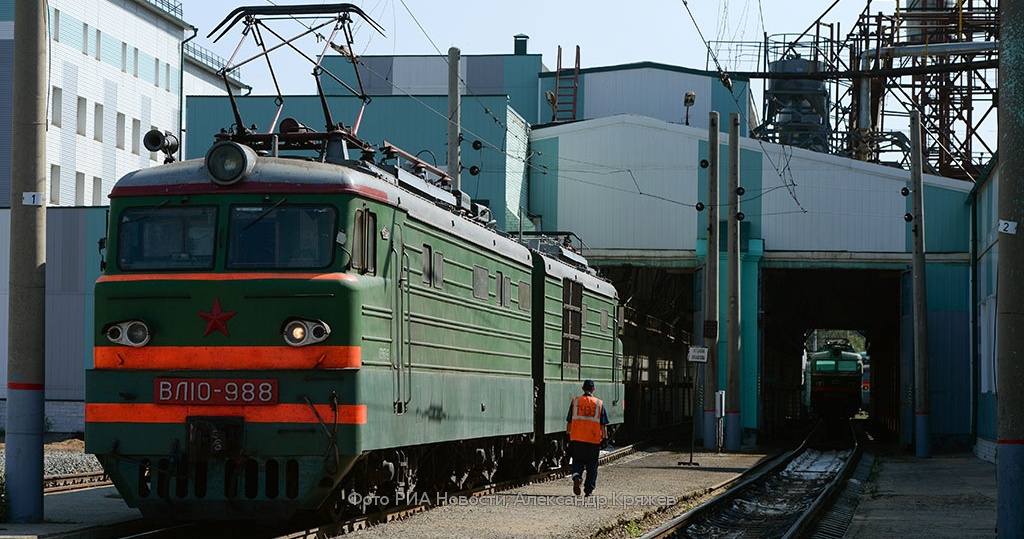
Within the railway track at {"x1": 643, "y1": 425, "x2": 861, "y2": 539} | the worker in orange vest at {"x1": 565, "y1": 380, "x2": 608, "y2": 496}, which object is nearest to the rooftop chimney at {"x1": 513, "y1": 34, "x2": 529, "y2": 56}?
the railway track at {"x1": 643, "y1": 425, "x2": 861, "y2": 539}

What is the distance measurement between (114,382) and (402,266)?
113 inches

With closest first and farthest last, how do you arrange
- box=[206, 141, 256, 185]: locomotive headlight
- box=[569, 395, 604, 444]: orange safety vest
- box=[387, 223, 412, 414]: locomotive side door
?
box=[206, 141, 256, 185]: locomotive headlight → box=[387, 223, 412, 414]: locomotive side door → box=[569, 395, 604, 444]: orange safety vest

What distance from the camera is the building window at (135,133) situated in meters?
57.3

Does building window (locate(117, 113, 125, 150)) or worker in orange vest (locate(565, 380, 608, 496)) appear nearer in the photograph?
worker in orange vest (locate(565, 380, 608, 496))

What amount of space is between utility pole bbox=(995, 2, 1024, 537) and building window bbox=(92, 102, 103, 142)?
4687 centimetres

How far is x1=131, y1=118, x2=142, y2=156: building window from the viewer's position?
57.3 metres

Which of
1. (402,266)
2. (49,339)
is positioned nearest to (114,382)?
(402,266)

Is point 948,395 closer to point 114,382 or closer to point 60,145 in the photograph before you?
point 114,382

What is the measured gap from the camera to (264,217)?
11.8 meters

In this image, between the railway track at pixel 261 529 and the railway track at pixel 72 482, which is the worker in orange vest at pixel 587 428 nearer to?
the railway track at pixel 261 529

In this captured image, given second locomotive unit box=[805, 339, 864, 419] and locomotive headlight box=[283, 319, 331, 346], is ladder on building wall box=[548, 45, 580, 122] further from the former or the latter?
locomotive headlight box=[283, 319, 331, 346]

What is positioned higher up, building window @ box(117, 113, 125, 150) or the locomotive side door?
building window @ box(117, 113, 125, 150)

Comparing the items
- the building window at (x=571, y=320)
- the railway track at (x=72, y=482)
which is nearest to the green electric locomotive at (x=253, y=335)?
the railway track at (x=72, y=482)

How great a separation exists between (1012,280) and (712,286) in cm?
1821
